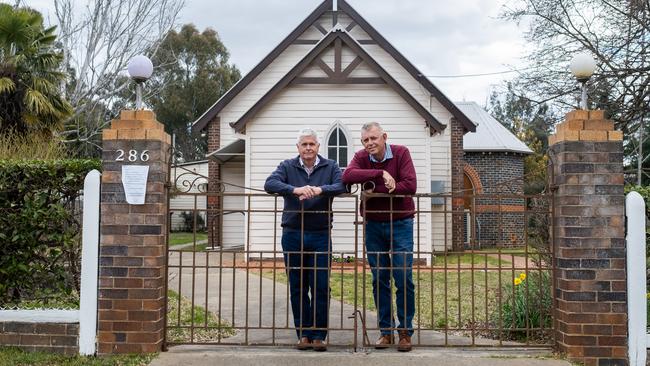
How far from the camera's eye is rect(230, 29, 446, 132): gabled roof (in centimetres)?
1168

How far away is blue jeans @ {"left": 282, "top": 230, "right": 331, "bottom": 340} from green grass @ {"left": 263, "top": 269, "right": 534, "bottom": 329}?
24 centimetres

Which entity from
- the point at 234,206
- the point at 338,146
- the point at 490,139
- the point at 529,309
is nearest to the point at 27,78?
the point at 234,206

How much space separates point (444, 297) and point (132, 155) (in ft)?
13.2

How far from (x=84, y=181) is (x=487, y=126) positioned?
17679 mm

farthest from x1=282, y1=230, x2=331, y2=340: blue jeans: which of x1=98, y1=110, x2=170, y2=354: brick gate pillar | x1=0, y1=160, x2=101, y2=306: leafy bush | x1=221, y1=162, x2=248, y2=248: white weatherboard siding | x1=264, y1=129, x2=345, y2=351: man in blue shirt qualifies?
x1=221, y1=162, x2=248, y2=248: white weatherboard siding

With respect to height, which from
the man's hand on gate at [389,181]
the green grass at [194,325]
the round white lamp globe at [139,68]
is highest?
the round white lamp globe at [139,68]

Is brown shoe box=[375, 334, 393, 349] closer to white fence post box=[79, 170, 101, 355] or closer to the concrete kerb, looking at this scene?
the concrete kerb

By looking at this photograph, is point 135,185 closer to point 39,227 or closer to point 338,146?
point 39,227

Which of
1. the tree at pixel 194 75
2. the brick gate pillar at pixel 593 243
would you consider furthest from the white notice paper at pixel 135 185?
the tree at pixel 194 75

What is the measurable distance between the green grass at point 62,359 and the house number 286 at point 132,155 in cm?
156

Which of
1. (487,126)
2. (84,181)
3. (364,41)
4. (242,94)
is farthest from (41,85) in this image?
(487,126)

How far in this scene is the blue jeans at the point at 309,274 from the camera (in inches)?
187

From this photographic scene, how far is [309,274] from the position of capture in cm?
493

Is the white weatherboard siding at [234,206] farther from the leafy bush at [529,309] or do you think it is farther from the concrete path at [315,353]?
the leafy bush at [529,309]
